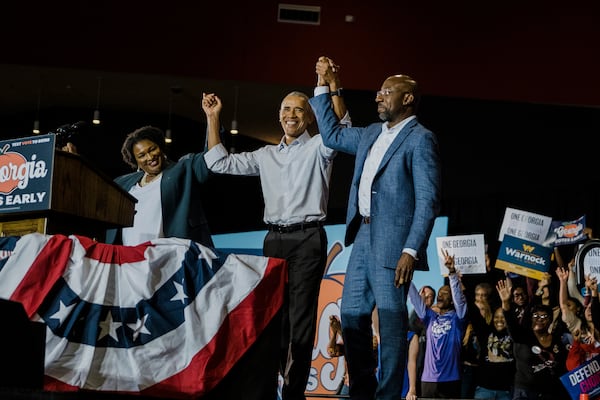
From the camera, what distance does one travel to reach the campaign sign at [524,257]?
7.73 m

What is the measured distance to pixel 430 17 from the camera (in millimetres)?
7965

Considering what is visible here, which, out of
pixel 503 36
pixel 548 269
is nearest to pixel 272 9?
pixel 503 36

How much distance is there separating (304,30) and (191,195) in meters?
4.31

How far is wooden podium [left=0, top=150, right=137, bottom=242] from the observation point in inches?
113

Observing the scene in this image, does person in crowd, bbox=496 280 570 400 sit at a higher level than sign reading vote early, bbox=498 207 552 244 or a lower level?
lower

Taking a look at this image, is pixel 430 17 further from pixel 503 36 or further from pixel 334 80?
pixel 334 80

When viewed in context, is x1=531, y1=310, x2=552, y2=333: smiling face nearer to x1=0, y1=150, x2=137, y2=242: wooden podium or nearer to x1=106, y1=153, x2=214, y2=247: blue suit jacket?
x1=106, y1=153, x2=214, y2=247: blue suit jacket

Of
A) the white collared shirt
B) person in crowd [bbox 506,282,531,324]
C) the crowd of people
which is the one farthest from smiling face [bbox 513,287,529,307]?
the white collared shirt

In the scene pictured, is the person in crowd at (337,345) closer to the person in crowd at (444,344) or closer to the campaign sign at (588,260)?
the person in crowd at (444,344)

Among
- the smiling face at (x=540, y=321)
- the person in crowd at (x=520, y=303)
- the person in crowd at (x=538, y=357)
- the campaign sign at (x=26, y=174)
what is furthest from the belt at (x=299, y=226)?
the person in crowd at (x=520, y=303)

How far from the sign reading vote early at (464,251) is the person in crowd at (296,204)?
4407 millimetres

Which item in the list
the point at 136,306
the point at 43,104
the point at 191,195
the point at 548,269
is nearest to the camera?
the point at 136,306

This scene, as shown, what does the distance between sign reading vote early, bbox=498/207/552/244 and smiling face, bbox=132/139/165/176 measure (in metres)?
4.50

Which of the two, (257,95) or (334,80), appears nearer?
(334,80)
